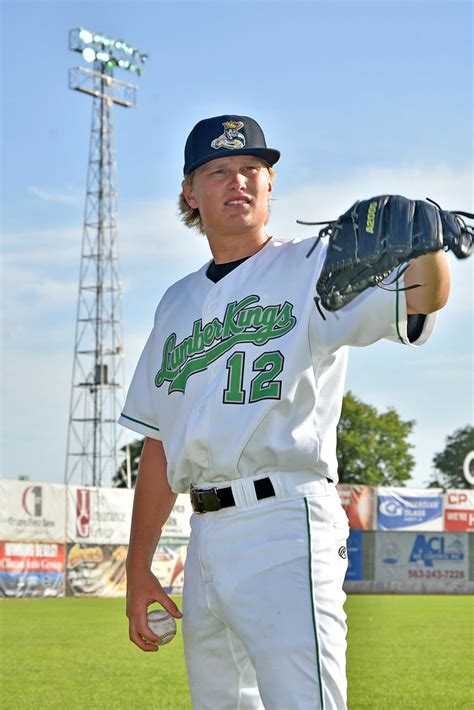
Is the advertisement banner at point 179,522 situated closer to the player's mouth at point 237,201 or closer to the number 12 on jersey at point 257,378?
the player's mouth at point 237,201

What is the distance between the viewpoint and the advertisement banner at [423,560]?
121 ft

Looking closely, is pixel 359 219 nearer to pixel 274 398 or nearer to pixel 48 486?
pixel 274 398

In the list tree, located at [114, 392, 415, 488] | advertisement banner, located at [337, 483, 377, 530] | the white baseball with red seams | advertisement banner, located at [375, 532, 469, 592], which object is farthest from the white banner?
tree, located at [114, 392, 415, 488]

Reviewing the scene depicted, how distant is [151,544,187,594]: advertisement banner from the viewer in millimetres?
30431

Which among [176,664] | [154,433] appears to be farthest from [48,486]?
[154,433]

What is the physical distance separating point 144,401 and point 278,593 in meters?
1.10

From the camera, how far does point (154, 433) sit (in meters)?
4.11

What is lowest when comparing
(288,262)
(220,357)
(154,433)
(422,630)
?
(422,630)

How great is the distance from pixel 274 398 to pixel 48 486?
82.5 feet

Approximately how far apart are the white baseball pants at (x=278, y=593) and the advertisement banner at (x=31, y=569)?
78.5 feet

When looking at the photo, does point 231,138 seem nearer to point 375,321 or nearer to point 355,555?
point 375,321

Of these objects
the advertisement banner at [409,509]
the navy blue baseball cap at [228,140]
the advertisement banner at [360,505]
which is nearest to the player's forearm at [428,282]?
the navy blue baseball cap at [228,140]

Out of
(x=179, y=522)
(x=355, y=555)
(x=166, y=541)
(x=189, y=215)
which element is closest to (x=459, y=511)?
(x=355, y=555)

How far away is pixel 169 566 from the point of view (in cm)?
3084
